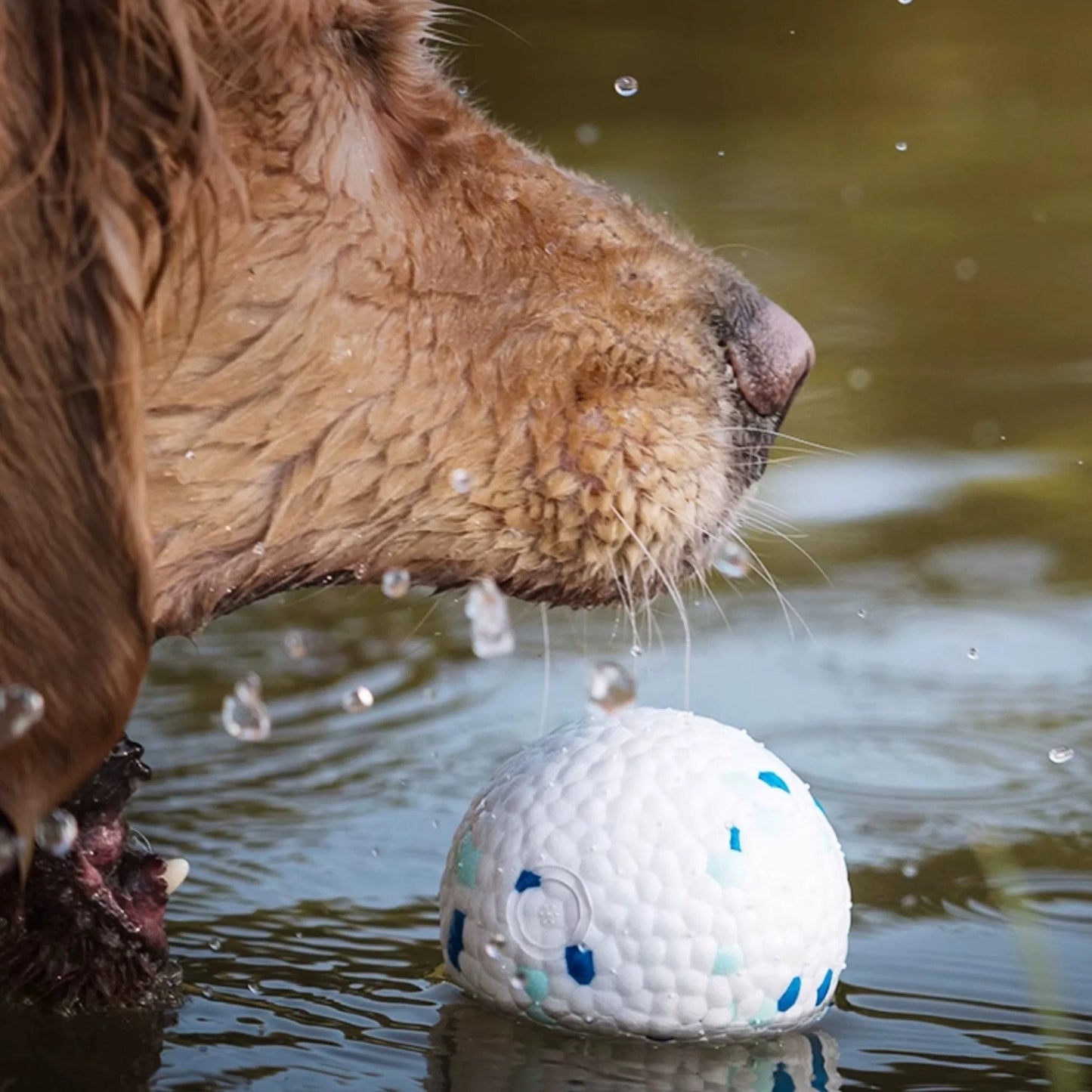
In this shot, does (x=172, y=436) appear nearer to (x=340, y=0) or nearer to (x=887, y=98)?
(x=340, y=0)

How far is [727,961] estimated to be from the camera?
10.8ft

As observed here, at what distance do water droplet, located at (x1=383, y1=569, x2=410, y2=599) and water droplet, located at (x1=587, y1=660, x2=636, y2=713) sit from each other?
43cm

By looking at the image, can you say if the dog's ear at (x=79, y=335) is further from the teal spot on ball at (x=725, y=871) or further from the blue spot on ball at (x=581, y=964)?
the teal spot on ball at (x=725, y=871)

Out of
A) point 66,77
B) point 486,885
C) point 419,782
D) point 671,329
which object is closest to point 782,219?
point 419,782

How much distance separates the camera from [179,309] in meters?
3.03

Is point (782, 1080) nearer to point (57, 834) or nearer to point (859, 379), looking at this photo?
point (57, 834)

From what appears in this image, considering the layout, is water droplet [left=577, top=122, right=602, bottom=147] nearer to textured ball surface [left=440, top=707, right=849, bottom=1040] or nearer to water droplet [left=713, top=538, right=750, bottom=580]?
water droplet [left=713, top=538, right=750, bottom=580]

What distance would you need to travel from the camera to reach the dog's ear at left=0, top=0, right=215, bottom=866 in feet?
8.61

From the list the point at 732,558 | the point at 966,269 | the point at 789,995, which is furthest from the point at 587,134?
the point at 789,995

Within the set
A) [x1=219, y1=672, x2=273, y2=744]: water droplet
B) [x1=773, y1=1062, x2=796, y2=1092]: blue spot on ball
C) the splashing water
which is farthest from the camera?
[x1=219, y1=672, x2=273, y2=744]: water droplet

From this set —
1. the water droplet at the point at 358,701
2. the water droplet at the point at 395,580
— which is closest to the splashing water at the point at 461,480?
the water droplet at the point at 395,580

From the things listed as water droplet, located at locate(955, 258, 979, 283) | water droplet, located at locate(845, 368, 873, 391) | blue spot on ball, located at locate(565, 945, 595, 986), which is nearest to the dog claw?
blue spot on ball, located at locate(565, 945, 595, 986)

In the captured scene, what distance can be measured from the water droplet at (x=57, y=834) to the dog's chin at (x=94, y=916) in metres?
0.04

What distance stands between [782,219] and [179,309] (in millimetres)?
5554
